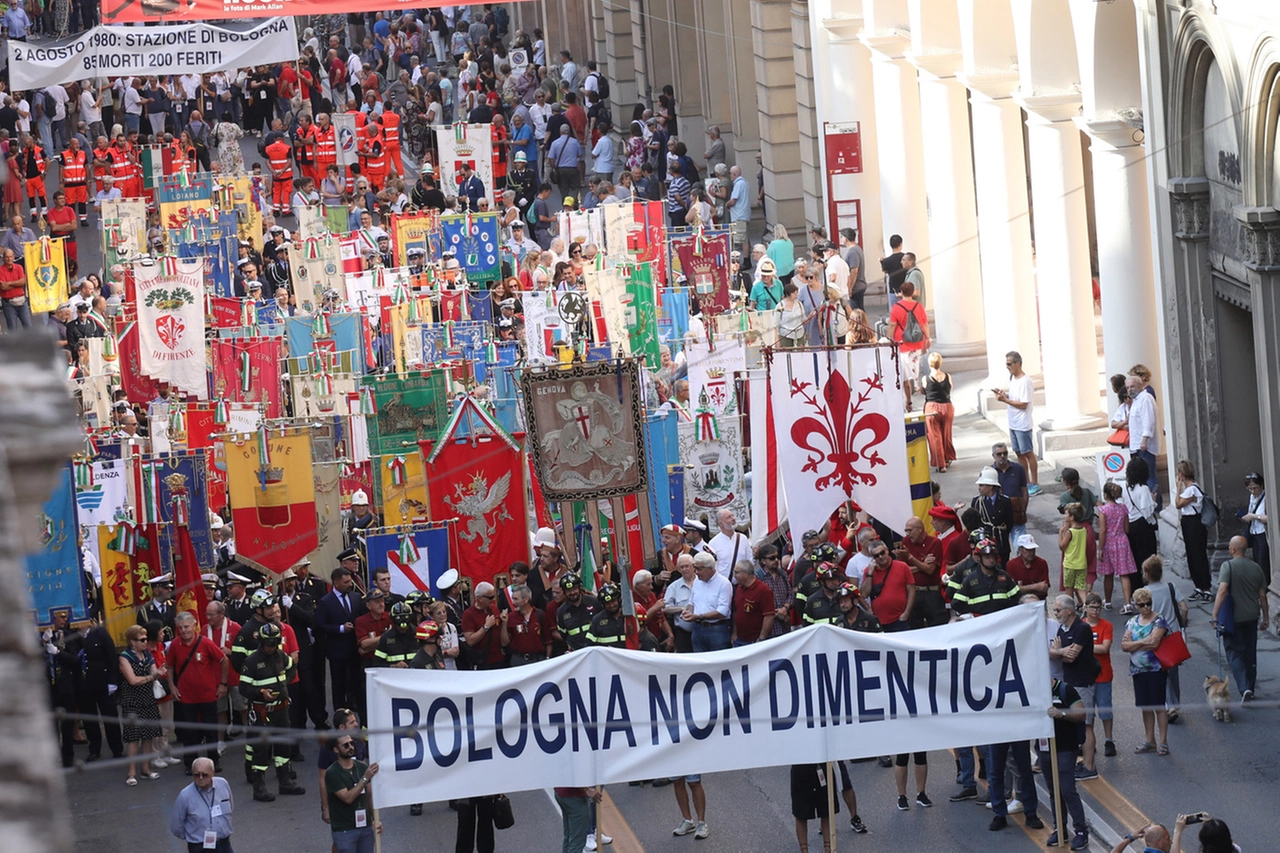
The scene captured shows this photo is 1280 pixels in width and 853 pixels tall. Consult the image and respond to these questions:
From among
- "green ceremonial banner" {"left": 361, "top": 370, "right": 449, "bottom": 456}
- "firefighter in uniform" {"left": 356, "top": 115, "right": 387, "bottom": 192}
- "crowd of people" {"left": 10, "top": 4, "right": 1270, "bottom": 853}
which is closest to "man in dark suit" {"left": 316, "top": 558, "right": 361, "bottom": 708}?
"crowd of people" {"left": 10, "top": 4, "right": 1270, "bottom": 853}

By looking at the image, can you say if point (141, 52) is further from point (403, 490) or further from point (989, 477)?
point (989, 477)

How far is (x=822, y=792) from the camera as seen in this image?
42.3ft

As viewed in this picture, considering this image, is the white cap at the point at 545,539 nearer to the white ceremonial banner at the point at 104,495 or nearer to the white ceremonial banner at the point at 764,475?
the white ceremonial banner at the point at 764,475

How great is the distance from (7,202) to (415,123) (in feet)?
37.1

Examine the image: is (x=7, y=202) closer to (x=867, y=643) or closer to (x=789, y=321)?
(x=789, y=321)

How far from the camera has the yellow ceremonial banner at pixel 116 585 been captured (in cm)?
1684

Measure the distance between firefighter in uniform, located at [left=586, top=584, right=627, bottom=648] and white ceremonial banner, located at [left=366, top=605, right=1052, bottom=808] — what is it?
1828mm

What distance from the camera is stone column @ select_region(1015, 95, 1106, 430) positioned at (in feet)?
72.0

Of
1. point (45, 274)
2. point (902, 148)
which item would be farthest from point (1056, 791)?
point (45, 274)

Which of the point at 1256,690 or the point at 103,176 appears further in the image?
the point at 103,176

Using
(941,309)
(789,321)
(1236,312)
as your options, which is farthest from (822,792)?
(941,309)

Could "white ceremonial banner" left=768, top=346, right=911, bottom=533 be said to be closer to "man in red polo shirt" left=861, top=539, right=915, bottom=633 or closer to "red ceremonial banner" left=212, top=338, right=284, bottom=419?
"man in red polo shirt" left=861, top=539, right=915, bottom=633

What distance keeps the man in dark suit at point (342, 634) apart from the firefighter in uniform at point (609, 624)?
2225mm

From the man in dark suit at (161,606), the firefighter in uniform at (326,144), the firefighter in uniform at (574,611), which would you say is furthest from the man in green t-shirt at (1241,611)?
the firefighter in uniform at (326,144)
